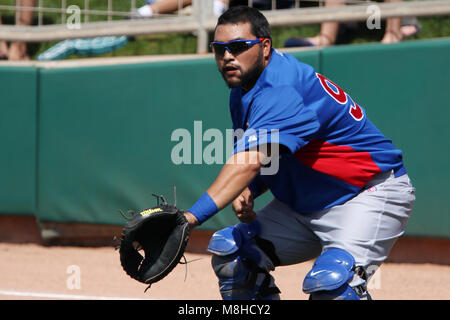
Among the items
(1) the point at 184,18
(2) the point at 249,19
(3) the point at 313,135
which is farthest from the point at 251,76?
(1) the point at 184,18

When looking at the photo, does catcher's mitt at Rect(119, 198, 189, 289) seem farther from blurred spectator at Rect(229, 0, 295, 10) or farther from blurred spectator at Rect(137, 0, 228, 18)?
blurred spectator at Rect(137, 0, 228, 18)

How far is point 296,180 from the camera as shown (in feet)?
11.5

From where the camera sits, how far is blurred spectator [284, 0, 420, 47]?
6402 millimetres

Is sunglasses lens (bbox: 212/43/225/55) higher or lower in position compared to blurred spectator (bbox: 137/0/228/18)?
lower

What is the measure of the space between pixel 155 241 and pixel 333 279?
2.73 ft

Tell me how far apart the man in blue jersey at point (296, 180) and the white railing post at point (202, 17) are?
11.1 feet

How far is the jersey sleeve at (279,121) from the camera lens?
294 centimetres

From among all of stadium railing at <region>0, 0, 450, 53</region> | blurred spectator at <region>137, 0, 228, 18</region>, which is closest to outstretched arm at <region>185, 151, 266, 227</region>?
stadium railing at <region>0, 0, 450, 53</region>

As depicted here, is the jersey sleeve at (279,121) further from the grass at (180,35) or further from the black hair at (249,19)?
the grass at (180,35)

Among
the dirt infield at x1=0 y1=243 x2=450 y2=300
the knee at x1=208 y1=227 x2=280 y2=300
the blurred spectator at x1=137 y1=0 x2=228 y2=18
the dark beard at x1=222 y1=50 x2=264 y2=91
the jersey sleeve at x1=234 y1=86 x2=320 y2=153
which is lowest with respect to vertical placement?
the dirt infield at x1=0 y1=243 x2=450 y2=300

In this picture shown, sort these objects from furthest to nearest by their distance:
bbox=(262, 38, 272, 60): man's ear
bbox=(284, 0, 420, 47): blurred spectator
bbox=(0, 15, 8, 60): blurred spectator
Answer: bbox=(0, 15, 8, 60): blurred spectator < bbox=(284, 0, 420, 47): blurred spectator < bbox=(262, 38, 272, 60): man's ear

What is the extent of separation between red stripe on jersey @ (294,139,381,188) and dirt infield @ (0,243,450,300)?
6.35ft

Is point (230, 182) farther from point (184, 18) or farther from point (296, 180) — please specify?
point (184, 18)

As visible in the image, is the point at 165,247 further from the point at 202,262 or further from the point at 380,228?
the point at 202,262
